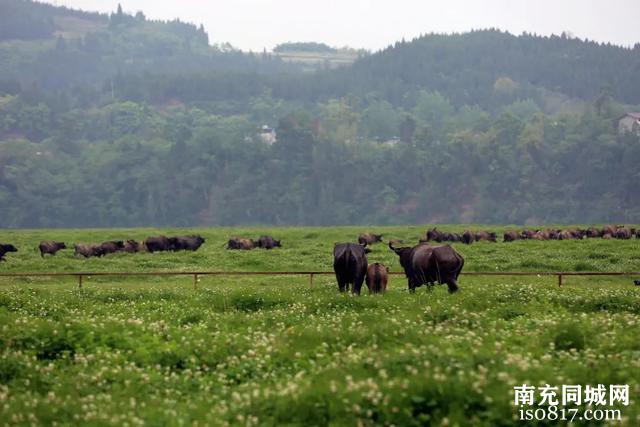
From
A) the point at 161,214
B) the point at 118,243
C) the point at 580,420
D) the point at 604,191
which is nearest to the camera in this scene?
the point at 580,420

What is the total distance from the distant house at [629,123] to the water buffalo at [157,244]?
119 m

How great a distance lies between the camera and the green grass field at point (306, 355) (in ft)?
46.0

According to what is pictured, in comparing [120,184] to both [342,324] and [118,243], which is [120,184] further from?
[342,324]

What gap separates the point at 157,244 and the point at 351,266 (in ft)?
98.3

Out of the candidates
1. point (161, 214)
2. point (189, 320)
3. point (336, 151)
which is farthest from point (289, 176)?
point (189, 320)

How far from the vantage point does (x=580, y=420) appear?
44.6 feet

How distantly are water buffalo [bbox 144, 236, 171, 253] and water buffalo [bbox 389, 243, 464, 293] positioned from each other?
29.7m

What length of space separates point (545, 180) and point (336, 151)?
38092 millimetres

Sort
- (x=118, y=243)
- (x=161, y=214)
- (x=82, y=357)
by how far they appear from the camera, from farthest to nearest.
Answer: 1. (x=161, y=214)
2. (x=118, y=243)
3. (x=82, y=357)

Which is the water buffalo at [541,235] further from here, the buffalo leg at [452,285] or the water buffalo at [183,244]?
the buffalo leg at [452,285]

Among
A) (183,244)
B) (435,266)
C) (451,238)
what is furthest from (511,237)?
(435,266)

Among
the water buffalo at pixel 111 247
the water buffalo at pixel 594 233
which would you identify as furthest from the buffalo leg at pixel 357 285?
the water buffalo at pixel 594 233

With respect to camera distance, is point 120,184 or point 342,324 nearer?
point 342,324

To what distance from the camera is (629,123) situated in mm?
171625
